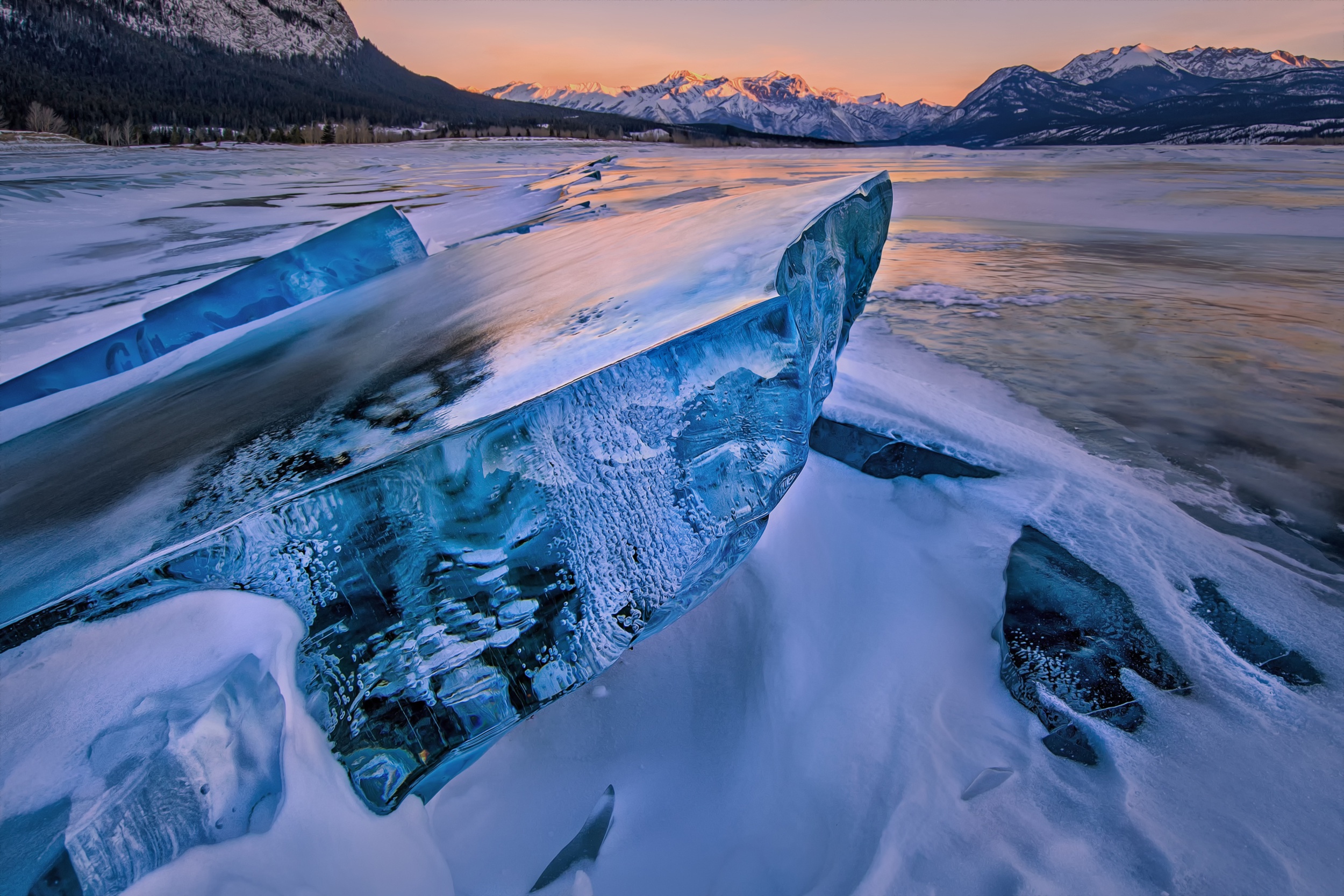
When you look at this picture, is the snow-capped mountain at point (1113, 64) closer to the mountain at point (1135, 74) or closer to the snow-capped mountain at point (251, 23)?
the mountain at point (1135, 74)

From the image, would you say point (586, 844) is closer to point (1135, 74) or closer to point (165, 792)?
point (165, 792)

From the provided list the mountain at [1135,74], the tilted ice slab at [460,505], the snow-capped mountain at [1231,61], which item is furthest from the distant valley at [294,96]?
the snow-capped mountain at [1231,61]

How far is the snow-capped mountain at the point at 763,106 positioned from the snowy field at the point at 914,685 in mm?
133295

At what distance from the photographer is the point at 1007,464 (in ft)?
4.44

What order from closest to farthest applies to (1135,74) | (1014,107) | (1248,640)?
(1248,640)
(1014,107)
(1135,74)

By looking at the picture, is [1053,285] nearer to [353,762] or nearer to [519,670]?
[519,670]

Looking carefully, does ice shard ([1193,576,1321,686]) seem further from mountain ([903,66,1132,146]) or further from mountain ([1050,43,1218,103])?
mountain ([1050,43,1218,103])

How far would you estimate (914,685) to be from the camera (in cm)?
88

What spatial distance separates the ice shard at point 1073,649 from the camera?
2.60 feet

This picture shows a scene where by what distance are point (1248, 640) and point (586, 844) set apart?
1.01 m

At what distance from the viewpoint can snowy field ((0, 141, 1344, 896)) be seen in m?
0.60

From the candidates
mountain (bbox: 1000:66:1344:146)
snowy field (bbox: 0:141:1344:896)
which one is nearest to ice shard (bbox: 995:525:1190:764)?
snowy field (bbox: 0:141:1344:896)

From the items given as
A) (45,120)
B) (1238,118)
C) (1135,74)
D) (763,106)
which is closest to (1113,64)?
(1135,74)

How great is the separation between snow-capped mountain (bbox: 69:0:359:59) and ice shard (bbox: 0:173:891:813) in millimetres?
35980
